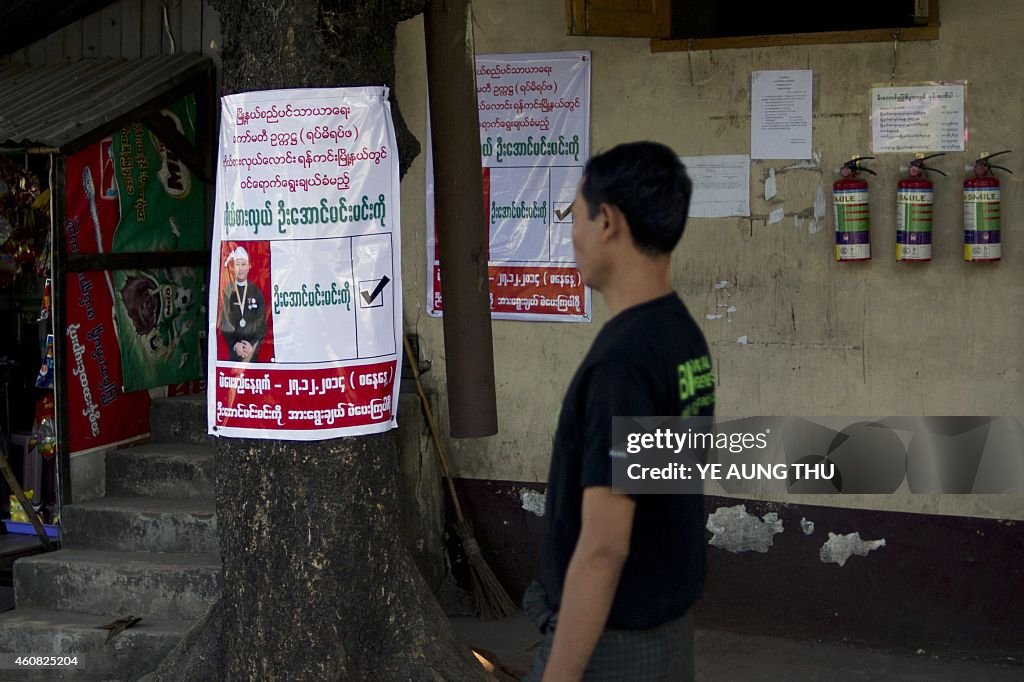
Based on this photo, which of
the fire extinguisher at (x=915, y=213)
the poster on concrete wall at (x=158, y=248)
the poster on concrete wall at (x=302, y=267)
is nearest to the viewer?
the poster on concrete wall at (x=302, y=267)

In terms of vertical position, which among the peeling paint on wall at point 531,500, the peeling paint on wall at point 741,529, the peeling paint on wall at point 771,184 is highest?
the peeling paint on wall at point 771,184

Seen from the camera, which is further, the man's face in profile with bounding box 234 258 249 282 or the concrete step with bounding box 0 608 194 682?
the concrete step with bounding box 0 608 194 682

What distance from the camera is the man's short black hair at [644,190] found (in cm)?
235

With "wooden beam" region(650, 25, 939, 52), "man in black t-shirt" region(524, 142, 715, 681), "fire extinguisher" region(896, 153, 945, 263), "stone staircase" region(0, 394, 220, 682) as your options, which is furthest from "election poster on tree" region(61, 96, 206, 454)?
"man in black t-shirt" region(524, 142, 715, 681)

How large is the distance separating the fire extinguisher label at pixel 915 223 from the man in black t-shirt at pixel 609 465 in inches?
127

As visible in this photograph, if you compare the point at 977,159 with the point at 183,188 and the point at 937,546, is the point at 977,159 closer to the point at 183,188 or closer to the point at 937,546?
the point at 937,546

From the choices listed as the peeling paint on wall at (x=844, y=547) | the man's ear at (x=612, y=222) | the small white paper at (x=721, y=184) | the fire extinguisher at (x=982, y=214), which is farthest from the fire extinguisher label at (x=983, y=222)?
the man's ear at (x=612, y=222)

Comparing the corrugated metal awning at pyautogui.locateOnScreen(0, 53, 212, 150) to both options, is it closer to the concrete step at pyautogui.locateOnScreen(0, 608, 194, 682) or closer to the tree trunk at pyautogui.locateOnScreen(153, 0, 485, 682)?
the tree trunk at pyautogui.locateOnScreen(153, 0, 485, 682)

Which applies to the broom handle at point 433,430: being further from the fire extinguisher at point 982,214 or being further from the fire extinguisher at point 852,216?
the fire extinguisher at point 982,214

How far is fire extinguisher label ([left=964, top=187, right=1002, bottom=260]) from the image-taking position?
522 cm

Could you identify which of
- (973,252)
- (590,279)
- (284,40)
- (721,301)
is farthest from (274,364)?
(973,252)

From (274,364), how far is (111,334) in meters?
2.62

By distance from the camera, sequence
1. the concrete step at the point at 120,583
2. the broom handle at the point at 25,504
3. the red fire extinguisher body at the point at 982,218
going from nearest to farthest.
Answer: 1. the red fire extinguisher body at the point at 982,218
2. the concrete step at the point at 120,583
3. the broom handle at the point at 25,504

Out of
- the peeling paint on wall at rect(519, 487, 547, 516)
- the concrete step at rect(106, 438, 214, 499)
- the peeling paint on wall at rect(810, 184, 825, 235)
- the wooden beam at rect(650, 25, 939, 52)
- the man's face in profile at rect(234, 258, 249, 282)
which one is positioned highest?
the wooden beam at rect(650, 25, 939, 52)
